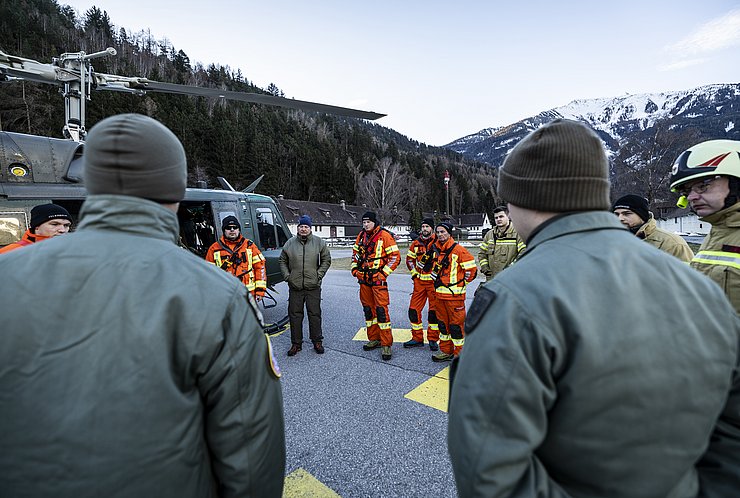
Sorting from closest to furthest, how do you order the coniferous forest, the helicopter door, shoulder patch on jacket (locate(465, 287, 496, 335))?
1. shoulder patch on jacket (locate(465, 287, 496, 335))
2. the helicopter door
3. the coniferous forest

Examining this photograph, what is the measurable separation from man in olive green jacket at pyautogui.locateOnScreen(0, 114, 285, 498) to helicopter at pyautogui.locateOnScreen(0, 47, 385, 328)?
14.4 feet

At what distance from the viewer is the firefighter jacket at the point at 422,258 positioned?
5152 millimetres

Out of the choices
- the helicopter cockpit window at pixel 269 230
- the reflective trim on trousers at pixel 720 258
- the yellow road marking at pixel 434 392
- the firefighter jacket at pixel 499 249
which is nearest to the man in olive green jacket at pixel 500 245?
the firefighter jacket at pixel 499 249

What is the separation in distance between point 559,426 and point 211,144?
65.1 meters

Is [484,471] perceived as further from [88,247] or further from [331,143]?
[331,143]

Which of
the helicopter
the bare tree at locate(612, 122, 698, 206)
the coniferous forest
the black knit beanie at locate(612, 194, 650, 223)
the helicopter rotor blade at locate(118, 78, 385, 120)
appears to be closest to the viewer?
the black knit beanie at locate(612, 194, 650, 223)

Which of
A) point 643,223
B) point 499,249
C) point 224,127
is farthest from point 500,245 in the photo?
point 224,127

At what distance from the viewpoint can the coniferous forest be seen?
1796 inches

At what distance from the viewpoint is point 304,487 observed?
2.43 metres

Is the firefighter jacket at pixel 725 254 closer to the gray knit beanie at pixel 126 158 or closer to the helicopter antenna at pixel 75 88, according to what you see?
the gray knit beanie at pixel 126 158

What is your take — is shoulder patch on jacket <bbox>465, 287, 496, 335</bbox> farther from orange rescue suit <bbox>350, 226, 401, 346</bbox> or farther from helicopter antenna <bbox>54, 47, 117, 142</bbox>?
helicopter antenna <bbox>54, 47, 117, 142</bbox>

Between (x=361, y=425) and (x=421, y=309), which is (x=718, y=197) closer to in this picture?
(x=361, y=425)

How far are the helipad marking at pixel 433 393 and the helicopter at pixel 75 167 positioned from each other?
13.4 ft

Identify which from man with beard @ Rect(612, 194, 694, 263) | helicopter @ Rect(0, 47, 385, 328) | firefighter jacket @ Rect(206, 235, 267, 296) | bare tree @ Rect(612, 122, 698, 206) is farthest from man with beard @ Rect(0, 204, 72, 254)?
bare tree @ Rect(612, 122, 698, 206)
